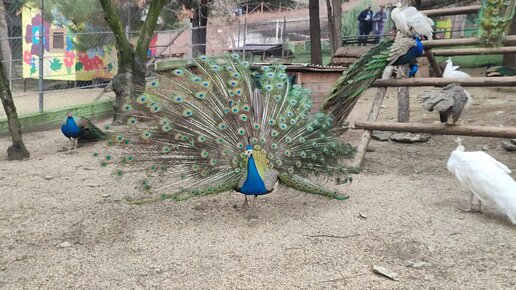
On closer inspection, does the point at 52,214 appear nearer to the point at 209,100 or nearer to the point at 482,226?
the point at 209,100

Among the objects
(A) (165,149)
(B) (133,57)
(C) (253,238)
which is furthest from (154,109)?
(B) (133,57)

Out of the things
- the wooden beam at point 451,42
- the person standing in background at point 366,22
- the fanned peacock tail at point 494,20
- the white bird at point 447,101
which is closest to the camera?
the fanned peacock tail at point 494,20

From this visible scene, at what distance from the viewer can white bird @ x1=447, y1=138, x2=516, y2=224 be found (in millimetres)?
4352

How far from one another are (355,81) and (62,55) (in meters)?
11.8

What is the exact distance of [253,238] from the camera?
14.4ft

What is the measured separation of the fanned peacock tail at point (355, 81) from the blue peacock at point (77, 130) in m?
3.67

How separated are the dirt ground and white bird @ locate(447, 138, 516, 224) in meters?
0.27

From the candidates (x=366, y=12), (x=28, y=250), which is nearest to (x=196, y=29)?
(x=366, y=12)

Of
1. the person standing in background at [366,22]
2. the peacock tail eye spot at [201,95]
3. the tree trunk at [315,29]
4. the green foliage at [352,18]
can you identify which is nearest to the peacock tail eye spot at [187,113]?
the peacock tail eye spot at [201,95]

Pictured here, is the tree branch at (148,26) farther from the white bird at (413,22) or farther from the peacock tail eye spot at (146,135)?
the peacock tail eye spot at (146,135)

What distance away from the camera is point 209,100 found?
4.75 meters

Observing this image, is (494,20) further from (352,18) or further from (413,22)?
(352,18)

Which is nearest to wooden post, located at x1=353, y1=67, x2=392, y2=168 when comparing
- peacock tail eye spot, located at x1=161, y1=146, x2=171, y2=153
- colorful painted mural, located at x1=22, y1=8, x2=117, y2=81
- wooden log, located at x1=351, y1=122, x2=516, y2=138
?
wooden log, located at x1=351, y1=122, x2=516, y2=138

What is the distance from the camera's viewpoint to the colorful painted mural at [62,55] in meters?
15.5
